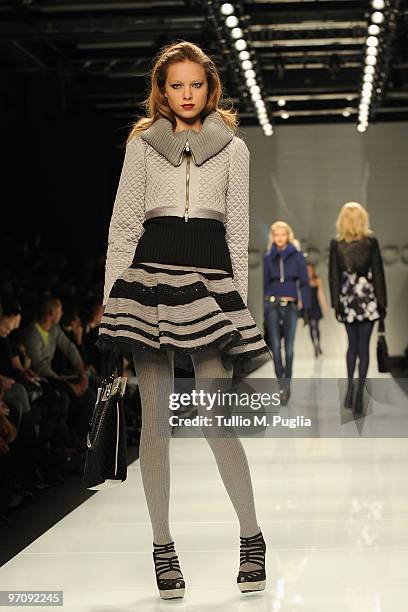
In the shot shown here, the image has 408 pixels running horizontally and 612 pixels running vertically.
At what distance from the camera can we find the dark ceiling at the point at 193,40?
321 inches

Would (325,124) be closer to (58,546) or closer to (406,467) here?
(406,467)

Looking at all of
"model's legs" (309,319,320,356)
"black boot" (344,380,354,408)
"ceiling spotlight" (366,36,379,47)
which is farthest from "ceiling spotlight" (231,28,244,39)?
"model's legs" (309,319,320,356)

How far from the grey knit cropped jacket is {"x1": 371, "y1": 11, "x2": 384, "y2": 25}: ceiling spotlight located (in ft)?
17.7

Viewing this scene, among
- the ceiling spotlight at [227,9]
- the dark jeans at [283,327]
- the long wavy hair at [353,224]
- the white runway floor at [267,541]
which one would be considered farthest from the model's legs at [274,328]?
the white runway floor at [267,541]

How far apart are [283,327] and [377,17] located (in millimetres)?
2136

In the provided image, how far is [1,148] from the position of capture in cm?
902

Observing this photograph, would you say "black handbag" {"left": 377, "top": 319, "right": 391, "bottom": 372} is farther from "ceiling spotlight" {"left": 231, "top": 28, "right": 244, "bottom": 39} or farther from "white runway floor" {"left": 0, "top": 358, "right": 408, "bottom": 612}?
"ceiling spotlight" {"left": 231, "top": 28, "right": 244, "bottom": 39}

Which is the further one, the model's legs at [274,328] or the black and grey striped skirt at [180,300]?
the model's legs at [274,328]

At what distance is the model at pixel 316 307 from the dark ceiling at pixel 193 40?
1.98m

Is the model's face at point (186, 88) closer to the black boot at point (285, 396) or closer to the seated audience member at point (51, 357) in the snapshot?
the seated audience member at point (51, 357)

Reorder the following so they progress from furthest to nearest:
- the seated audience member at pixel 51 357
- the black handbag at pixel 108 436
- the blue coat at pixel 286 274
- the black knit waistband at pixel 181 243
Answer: the blue coat at pixel 286 274 → the seated audience member at pixel 51 357 → the black knit waistband at pixel 181 243 → the black handbag at pixel 108 436

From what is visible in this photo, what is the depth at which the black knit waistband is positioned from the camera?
2266 mm

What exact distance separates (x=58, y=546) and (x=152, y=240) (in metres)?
0.99

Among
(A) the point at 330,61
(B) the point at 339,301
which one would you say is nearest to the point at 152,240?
(B) the point at 339,301
